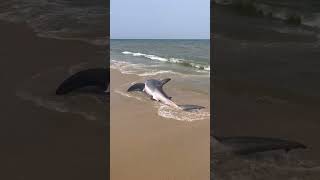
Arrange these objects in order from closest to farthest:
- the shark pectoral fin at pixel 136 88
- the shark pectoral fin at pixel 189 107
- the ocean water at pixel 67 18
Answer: the ocean water at pixel 67 18 → the shark pectoral fin at pixel 189 107 → the shark pectoral fin at pixel 136 88

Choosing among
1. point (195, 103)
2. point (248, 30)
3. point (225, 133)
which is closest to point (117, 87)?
Result: point (195, 103)

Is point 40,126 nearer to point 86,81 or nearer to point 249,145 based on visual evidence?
point 86,81

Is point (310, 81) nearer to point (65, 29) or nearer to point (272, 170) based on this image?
point (272, 170)

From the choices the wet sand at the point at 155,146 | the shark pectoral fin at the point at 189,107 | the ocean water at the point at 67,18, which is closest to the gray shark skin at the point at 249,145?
the wet sand at the point at 155,146

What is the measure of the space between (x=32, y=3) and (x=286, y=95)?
2686mm

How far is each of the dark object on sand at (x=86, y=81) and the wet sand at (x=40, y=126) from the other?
9 cm

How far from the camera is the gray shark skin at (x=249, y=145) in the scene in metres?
3.41

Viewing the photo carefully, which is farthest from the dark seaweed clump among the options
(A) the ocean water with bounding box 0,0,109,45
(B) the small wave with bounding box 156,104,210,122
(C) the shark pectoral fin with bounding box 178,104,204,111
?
(A) the ocean water with bounding box 0,0,109,45

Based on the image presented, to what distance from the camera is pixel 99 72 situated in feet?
14.4

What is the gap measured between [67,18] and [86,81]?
2.66 ft

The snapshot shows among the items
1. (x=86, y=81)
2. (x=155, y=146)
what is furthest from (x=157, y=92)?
(x=155, y=146)

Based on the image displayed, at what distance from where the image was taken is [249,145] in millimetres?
3434

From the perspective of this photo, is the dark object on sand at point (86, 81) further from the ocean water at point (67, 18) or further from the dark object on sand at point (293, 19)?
the dark object on sand at point (293, 19)

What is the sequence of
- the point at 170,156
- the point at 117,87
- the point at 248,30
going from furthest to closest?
the point at 117,87 < the point at 248,30 < the point at 170,156
